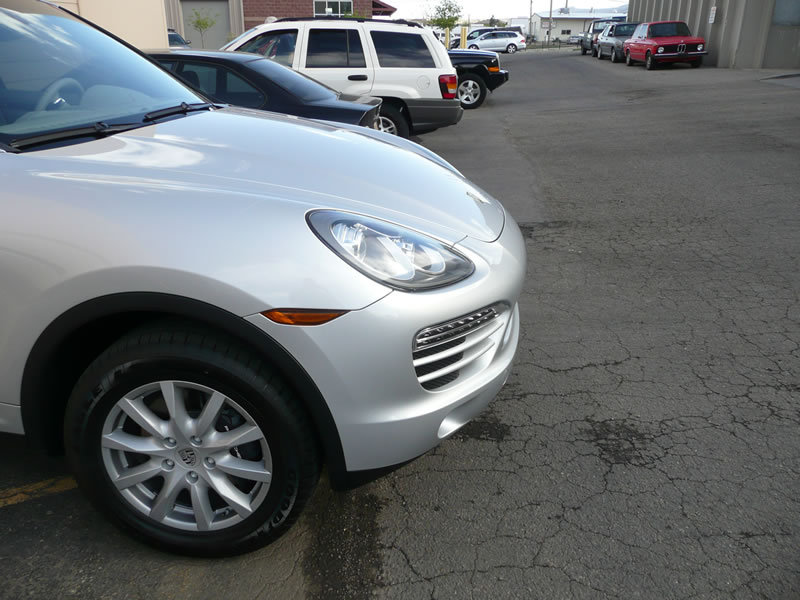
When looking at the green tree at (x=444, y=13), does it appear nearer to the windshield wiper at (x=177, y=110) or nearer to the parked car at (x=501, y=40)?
the parked car at (x=501, y=40)

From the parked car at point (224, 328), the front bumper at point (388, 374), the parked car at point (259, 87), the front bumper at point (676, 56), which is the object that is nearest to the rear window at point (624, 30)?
the front bumper at point (676, 56)

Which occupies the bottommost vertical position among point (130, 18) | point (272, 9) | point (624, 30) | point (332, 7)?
point (624, 30)

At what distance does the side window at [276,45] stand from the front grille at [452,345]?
→ 847 centimetres

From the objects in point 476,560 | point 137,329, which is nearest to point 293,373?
point 137,329

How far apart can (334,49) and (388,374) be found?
8829 mm

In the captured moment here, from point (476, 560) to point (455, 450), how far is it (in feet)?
2.20

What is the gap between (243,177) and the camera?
2357 millimetres

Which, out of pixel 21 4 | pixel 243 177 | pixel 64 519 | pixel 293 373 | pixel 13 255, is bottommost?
pixel 64 519

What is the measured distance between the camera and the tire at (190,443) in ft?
6.91

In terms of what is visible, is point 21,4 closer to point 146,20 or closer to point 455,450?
point 455,450

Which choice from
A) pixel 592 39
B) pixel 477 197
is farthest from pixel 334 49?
pixel 592 39

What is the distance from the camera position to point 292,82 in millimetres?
6883

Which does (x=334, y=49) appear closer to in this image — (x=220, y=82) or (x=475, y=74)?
(x=220, y=82)

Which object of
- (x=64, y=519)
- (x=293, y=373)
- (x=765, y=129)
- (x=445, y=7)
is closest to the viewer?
(x=293, y=373)
